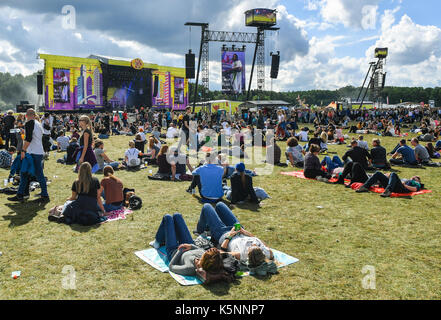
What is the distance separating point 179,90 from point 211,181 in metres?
44.3

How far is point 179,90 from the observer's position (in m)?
50.5

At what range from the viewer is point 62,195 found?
841cm

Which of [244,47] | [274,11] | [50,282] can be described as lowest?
[50,282]

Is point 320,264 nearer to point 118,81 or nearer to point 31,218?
point 31,218

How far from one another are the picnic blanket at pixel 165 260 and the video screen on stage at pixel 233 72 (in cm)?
4485

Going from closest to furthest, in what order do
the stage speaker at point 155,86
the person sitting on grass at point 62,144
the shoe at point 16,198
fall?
1. the shoe at point 16,198
2. the person sitting on grass at point 62,144
3. the stage speaker at point 155,86

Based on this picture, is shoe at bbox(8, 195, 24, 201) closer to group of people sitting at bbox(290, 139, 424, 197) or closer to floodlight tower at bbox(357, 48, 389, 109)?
group of people sitting at bbox(290, 139, 424, 197)

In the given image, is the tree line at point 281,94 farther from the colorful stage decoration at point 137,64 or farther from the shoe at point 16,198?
the shoe at point 16,198

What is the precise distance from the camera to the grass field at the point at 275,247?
4020 millimetres

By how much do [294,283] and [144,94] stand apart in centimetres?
4491

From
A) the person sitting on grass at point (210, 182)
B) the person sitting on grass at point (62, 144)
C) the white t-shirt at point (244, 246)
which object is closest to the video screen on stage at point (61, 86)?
the person sitting on grass at point (62, 144)

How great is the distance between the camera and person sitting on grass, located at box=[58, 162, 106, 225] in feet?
20.0

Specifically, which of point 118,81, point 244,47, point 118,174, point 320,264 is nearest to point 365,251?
point 320,264
